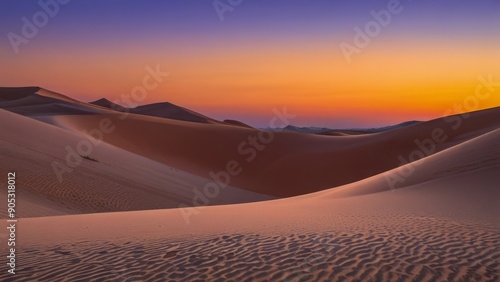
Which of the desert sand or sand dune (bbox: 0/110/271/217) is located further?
sand dune (bbox: 0/110/271/217)

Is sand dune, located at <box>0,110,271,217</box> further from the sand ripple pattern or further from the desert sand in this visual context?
the sand ripple pattern

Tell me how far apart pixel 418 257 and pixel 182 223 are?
16.9 ft

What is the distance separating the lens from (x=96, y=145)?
26328 millimetres

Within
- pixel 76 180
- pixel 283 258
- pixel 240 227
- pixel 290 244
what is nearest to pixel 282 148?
pixel 76 180

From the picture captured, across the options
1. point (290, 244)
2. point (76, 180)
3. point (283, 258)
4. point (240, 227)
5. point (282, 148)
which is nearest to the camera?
point (283, 258)

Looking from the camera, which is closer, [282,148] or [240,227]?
[240,227]

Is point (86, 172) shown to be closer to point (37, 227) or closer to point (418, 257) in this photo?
point (37, 227)

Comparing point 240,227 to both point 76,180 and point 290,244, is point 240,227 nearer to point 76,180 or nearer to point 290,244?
point 290,244

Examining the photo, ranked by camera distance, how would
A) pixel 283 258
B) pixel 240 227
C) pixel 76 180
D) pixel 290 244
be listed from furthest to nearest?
pixel 76 180 < pixel 240 227 < pixel 290 244 < pixel 283 258

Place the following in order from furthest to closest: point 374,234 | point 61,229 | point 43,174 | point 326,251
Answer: point 43,174
point 61,229
point 374,234
point 326,251

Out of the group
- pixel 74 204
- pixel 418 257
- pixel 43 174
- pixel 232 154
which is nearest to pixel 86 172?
pixel 43 174

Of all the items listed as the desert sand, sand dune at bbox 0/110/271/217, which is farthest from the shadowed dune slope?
the desert sand

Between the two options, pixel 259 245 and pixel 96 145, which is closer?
pixel 259 245

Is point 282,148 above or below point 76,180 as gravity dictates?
above
